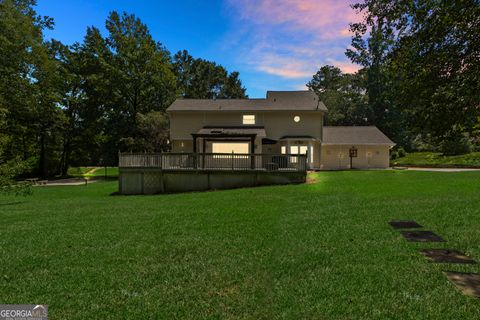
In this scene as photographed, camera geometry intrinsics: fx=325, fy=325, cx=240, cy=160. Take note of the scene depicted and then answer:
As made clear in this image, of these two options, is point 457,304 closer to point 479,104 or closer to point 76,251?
point 479,104

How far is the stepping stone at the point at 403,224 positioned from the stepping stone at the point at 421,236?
0.46 metres

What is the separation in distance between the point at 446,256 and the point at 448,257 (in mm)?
55

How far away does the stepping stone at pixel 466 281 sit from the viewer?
170 inches

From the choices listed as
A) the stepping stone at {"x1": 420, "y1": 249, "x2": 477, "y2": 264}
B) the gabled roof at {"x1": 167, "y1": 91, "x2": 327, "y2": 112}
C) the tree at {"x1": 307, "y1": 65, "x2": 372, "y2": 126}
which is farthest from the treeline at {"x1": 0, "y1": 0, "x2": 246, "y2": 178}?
the stepping stone at {"x1": 420, "y1": 249, "x2": 477, "y2": 264}

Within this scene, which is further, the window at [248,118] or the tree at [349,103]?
the tree at [349,103]

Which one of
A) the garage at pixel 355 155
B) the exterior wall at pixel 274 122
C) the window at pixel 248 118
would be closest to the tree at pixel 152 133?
the exterior wall at pixel 274 122

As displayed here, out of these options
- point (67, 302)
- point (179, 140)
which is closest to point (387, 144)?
point (179, 140)

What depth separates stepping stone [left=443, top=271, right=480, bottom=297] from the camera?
432 cm

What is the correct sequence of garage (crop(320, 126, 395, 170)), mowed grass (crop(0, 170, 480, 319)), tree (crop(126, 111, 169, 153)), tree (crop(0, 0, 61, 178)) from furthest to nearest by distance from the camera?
tree (crop(126, 111, 169, 153)) → garage (crop(320, 126, 395, 170)) → tree (crop(0, 0, 61, 178)) → mowed grass (crop(0, 170, 480, 319))

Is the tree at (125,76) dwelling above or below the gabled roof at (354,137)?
above

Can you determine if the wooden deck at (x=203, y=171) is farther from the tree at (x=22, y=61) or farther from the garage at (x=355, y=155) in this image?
the garage at (x=355, y=155)

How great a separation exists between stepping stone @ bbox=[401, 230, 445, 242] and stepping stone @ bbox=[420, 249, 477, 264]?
0.66 m

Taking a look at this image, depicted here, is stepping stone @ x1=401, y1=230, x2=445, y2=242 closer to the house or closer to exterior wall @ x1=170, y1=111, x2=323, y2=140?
the house

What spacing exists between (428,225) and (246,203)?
630cm
